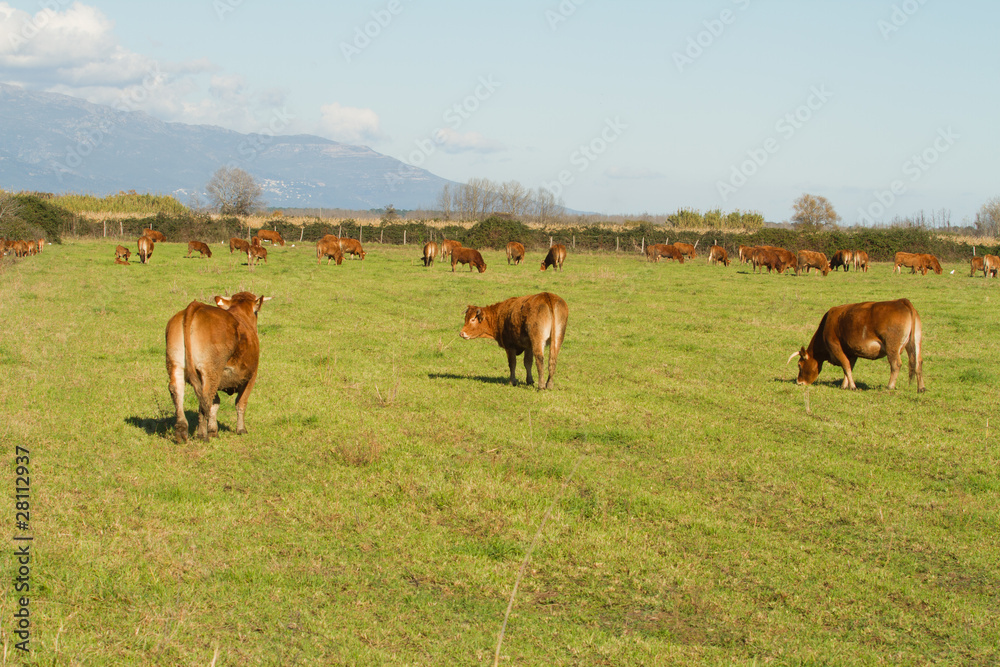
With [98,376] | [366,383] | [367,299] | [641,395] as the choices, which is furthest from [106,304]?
[641,395]

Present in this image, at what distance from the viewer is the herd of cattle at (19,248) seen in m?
32.9

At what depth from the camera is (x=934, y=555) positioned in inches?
226

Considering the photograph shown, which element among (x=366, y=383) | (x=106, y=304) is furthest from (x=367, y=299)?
(x=366, y=383)

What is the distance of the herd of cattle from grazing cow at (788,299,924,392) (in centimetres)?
3218

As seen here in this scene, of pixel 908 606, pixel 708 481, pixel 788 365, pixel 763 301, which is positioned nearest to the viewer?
pixel 908 606

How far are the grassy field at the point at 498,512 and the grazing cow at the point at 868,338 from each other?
0.42 meters

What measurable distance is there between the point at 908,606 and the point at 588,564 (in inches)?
82.4

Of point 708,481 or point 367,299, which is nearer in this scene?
point 708,481

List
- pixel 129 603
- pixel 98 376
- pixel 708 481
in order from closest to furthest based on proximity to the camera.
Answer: pixel 129 603 < pixel 708 481 < pixel 98 376

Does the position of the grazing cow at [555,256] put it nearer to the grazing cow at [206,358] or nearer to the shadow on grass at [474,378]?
the shadow on grass at [474,378]

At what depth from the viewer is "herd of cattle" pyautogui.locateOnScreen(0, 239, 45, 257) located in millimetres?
32906

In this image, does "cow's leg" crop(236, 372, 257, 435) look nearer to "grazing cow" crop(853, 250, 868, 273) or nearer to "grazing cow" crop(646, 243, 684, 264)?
"grazing cow" crop(646, 243, 684, 264)

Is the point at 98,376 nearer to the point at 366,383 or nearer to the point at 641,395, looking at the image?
the point at 366,383

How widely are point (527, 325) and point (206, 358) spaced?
523 centimetres
